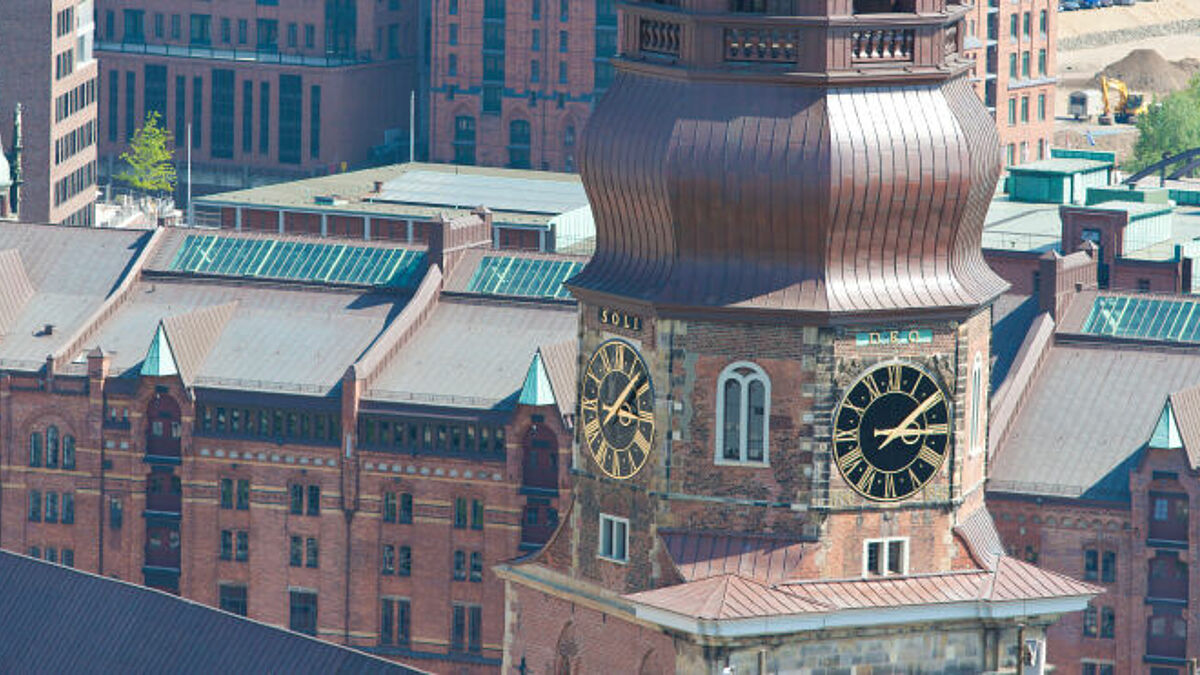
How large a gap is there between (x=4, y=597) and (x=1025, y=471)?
76459 millimetres

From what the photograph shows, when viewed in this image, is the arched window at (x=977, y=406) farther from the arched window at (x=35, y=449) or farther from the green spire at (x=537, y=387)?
the arched window at (x=35, y=449)

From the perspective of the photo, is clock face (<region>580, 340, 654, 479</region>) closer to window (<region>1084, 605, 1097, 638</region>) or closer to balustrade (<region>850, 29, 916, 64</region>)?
balustrade (<region>850, 29, 916, 64</region>)

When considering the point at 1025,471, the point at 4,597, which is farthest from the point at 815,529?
the point at 1025,471

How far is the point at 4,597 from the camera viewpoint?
95.2 meters

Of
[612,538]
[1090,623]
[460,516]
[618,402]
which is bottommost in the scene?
[1090,623]

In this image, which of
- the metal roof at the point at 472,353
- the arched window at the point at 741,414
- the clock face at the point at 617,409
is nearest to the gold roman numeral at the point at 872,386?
the arched window at the point at 741,414

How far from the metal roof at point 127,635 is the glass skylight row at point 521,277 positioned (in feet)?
292

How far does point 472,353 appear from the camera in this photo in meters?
180

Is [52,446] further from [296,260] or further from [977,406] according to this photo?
[977,406]

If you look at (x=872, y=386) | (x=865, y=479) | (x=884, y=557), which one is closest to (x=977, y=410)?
(x=872, y=386)

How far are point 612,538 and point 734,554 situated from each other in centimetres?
275

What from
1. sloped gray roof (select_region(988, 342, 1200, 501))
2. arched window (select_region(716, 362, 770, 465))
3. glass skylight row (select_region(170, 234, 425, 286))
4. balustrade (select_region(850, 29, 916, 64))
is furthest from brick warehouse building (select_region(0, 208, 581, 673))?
balustrade (select_region(850, 29, 916, 64))

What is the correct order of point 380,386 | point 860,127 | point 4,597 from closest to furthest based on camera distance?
point 860,127 < point 4,597 < point 380,386

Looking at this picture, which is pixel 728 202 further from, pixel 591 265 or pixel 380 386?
pixel 380 386
